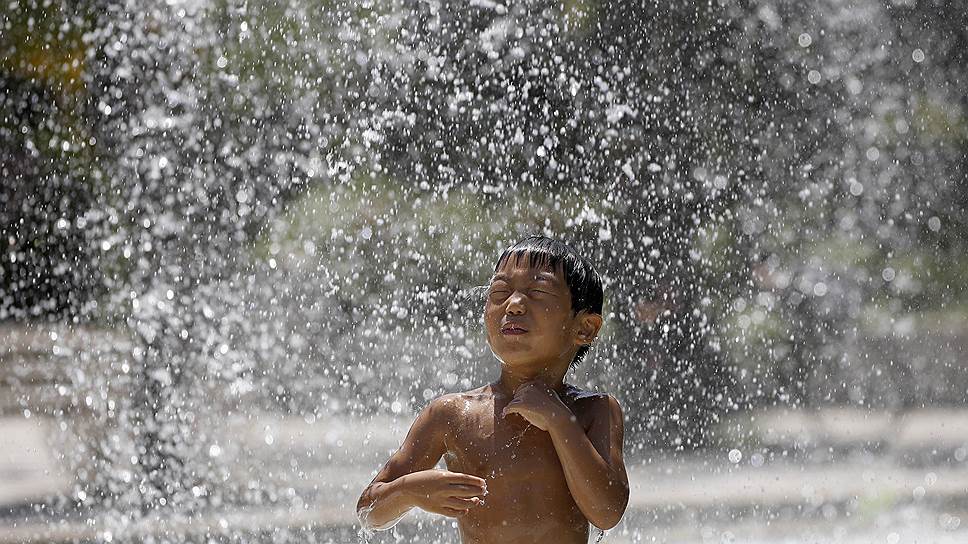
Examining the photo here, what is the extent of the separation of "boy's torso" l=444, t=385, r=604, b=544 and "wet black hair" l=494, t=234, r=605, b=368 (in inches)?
6.8

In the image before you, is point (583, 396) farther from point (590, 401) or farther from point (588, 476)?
point (588, 476)

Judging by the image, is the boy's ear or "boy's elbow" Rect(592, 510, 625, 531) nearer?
"boy's elbow" Rect(592, 510, 625, 531)

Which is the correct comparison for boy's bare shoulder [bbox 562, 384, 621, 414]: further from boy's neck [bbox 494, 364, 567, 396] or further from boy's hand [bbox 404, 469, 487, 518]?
boy's hand [bbox 404, 469, 487, 518]

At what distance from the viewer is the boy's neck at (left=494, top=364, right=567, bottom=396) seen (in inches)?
80.7

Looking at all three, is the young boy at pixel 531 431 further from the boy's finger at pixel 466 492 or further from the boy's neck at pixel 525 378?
the boy's finger at pixel 466 492

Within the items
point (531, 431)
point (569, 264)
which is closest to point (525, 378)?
point (531, 431)

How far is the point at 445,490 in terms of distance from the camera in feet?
6.00

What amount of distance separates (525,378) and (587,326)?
0.14 meters

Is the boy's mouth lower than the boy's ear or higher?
lower

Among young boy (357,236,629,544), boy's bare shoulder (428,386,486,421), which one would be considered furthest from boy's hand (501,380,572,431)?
boy's bare shoulder (428,386,486,421)

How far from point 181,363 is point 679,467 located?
2.47 m

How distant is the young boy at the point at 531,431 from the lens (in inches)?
75.5

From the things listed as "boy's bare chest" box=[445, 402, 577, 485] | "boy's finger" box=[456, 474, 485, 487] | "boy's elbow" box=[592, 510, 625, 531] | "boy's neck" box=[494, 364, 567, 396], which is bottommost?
"boy's elbow" box=[592, 510, 625, 531]

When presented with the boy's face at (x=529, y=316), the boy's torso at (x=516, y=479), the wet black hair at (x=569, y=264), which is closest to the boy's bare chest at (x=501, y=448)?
the boy's torso at (x=516, y=479)
